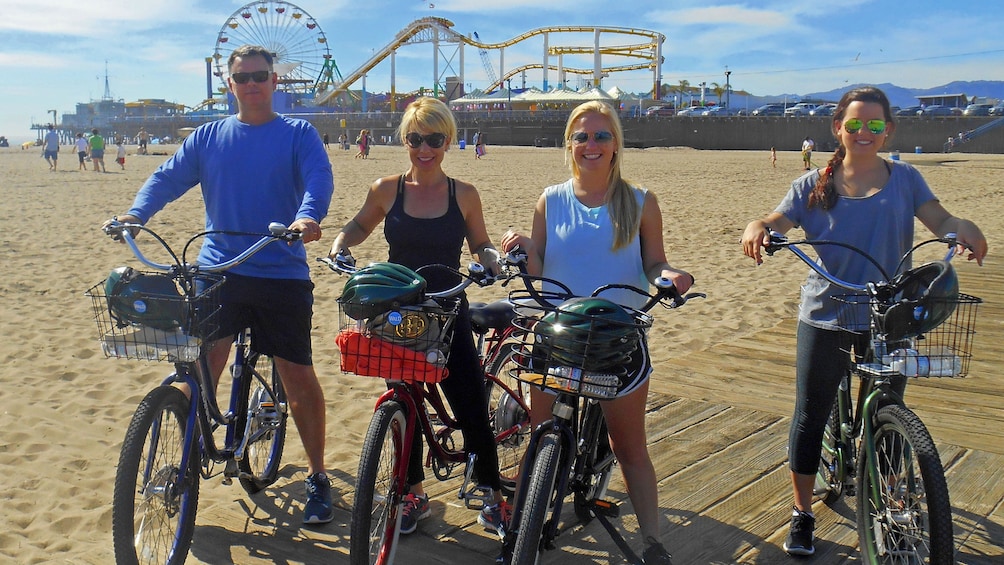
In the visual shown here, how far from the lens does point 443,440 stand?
131 inches

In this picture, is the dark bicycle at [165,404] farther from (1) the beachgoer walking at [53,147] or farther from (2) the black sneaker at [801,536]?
(1) the beachgoer walking at [53,147]

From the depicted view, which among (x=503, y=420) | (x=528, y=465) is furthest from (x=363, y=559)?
(x=503, y=420)

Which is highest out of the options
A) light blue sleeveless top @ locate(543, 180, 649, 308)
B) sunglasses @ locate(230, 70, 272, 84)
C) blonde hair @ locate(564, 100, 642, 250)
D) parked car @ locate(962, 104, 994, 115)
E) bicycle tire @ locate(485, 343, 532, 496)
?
parked car @ locate(962, 104, 994, 115)

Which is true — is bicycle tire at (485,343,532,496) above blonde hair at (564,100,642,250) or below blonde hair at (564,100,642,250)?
below

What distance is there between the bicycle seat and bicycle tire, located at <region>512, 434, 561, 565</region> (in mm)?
1059

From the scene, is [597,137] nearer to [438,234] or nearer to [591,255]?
[591,255]

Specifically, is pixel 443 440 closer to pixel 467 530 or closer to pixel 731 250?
pixel 467 530

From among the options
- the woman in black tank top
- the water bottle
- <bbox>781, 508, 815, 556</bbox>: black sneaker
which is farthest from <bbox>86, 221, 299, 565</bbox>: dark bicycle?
<bbox>781, 508, 815, 556</bbox>: black sneaker

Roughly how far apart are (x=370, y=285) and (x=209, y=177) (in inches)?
51.7

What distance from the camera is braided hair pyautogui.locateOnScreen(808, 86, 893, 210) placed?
305cm

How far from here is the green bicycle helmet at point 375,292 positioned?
2566mm

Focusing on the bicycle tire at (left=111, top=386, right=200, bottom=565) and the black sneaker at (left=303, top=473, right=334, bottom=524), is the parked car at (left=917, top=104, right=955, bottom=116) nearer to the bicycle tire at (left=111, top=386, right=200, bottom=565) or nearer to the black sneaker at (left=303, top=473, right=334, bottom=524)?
the black sneaker at (left=303, top=473, right=334, bottom=524)

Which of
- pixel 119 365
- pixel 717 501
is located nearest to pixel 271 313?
pixel 717 501

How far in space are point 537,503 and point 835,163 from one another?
1.72 meters
